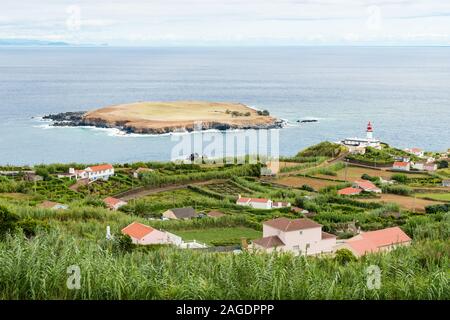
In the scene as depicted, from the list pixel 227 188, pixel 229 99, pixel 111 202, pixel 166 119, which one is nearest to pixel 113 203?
pixel 111 202

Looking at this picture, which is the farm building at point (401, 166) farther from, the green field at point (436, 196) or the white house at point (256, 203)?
the white house at point (256, 203)

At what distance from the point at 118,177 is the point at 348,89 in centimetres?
4282

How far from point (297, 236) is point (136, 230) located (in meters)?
2.91

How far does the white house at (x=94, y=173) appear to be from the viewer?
756 inches

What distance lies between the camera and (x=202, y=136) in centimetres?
3306

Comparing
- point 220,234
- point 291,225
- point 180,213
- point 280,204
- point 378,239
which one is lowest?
point 280,204

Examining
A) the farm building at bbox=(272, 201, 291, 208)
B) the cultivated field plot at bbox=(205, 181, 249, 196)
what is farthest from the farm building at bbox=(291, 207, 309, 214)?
the cultivated field plot at bbox=(205, 181, 249, 196)

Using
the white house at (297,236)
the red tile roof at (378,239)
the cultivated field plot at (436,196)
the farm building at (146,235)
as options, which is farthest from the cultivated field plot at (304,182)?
the farm building at (146,235)

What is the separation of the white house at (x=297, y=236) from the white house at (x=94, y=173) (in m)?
9.49

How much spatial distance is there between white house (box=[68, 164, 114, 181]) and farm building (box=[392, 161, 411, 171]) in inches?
430

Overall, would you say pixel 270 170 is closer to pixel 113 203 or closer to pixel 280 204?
pixel 280 204

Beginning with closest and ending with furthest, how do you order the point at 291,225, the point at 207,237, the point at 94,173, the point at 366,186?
the point at 291,225 < the point at 207,237 < the point at 366,186 < the point at 94,173

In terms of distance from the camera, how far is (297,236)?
35.3 ft

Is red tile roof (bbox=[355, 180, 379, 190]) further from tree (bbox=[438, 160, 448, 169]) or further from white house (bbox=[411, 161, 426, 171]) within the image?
tree (bbox=[438, 160, 448, 169])
